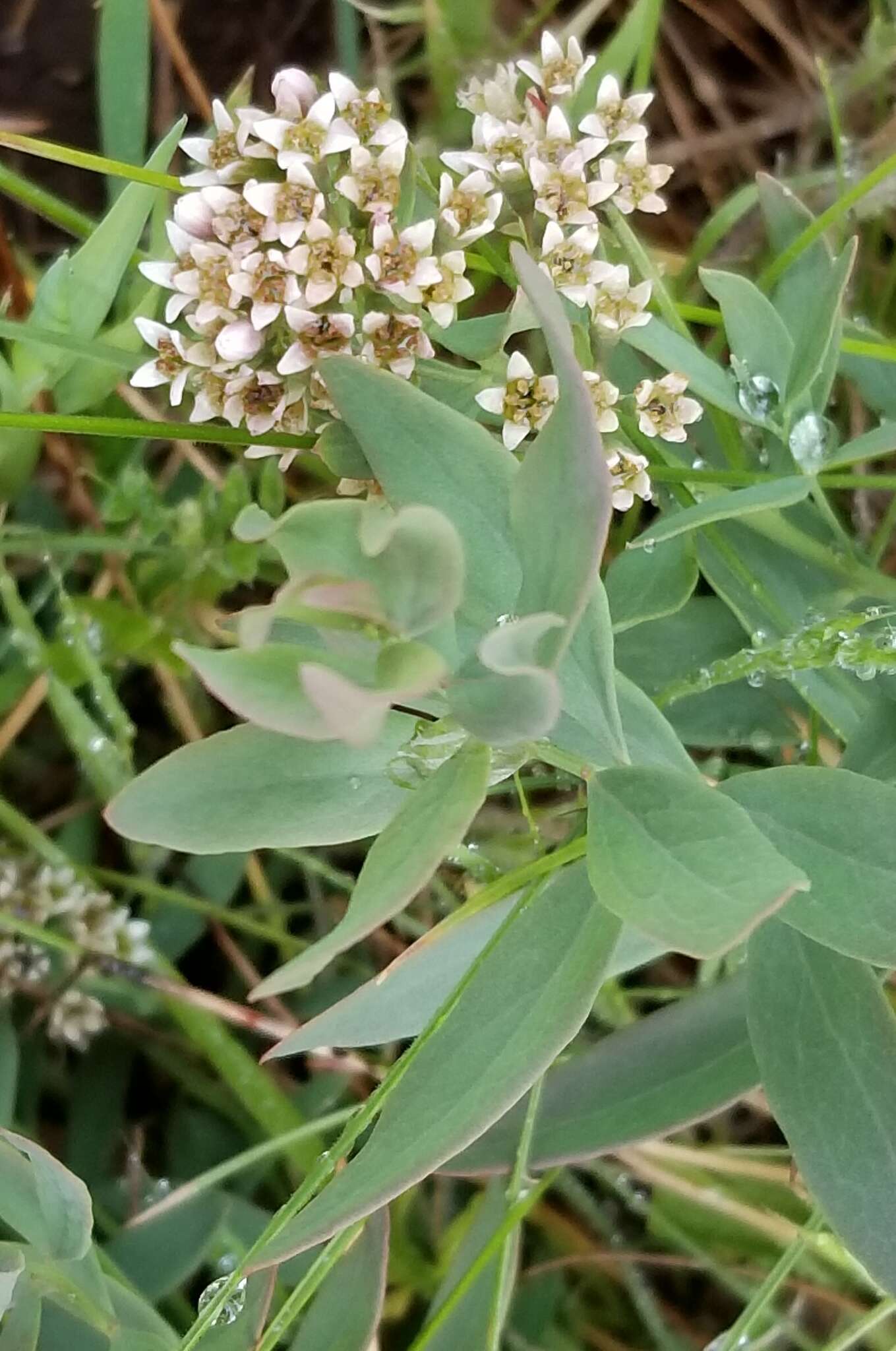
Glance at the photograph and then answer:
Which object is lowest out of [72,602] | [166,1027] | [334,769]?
[166,1027]

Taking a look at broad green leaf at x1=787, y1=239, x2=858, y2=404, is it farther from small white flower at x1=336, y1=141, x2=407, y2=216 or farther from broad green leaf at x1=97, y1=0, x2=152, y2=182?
broad green leaf at x1=97, y1=0, x2=152, y2=182

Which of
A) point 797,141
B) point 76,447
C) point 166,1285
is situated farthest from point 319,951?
point 797,141

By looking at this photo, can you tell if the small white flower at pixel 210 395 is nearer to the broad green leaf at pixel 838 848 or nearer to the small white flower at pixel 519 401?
the small white flower at pixel 519 401

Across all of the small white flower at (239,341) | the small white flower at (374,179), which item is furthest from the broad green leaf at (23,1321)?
the small white flower at (374,179)

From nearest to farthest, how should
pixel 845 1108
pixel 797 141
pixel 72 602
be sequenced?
pixel 845 1108 → pixel 72 602 → pixel 797 141

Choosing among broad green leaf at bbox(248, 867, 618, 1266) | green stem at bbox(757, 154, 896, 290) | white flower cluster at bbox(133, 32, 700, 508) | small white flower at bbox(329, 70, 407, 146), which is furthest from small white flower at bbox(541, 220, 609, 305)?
broad green leaf at bbox(248, 867, 618, 1266)

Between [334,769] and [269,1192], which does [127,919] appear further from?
[334,769]
